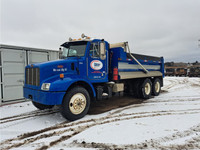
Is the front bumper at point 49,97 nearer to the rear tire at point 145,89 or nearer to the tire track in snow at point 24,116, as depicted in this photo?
the tire track in snow at point 24,116

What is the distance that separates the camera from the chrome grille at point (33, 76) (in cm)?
428

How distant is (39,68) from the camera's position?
418 cm

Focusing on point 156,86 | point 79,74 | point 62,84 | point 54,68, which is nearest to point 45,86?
point 62,84

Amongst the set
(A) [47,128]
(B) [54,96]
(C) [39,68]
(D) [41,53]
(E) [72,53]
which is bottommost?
(A) [47,128]

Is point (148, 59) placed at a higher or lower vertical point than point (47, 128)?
higher

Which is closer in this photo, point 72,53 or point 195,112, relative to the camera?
point 195,112

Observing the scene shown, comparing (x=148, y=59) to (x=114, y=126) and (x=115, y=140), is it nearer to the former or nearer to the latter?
(x=114, y=126)

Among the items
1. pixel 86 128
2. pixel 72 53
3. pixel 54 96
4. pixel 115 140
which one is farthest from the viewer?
pixel 72 53

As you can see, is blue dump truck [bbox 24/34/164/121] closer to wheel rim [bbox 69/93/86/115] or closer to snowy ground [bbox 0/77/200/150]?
wheel rim [bbox 69/93/86/115]

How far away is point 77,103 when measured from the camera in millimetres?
4344

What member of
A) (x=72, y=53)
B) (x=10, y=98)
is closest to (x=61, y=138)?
(x=72, y=53)

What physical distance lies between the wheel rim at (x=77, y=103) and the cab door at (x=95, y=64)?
88 centimetres

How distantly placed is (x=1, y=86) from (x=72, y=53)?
4180mm

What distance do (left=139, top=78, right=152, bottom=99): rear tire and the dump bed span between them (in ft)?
1.29
